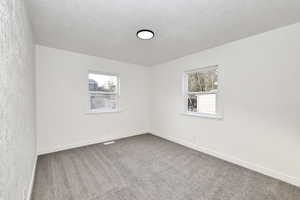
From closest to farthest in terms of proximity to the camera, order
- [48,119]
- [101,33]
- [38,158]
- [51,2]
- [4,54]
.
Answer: [4,54]
[51,2]
[101,33]
[38,158]
[48,119]

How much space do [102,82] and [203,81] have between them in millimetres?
2778

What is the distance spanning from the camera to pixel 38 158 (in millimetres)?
2699

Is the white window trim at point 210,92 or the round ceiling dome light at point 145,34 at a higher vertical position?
the round ceiling dome light at point 145,34

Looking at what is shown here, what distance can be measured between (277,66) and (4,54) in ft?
10.8

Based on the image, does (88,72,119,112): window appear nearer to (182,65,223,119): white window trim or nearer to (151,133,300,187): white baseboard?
(182,65,223,119): white window trim

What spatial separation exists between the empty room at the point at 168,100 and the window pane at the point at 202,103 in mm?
27

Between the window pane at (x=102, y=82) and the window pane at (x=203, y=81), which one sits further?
the window pane at (x=102, y=82)

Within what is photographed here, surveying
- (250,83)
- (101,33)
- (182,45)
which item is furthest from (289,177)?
(101,33)

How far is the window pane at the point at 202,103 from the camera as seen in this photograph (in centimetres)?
307

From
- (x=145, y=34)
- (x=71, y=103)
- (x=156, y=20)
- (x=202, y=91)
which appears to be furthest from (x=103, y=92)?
(x=202, y=91)

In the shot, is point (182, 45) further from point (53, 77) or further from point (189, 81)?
point (53, 77)

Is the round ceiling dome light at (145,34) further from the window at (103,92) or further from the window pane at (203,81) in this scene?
the window at (103,92)

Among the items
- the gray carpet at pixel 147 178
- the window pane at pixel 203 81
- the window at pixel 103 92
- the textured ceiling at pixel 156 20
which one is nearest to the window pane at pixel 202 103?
the window pane at pixel 203 81

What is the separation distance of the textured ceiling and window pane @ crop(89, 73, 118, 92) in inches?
38.5
